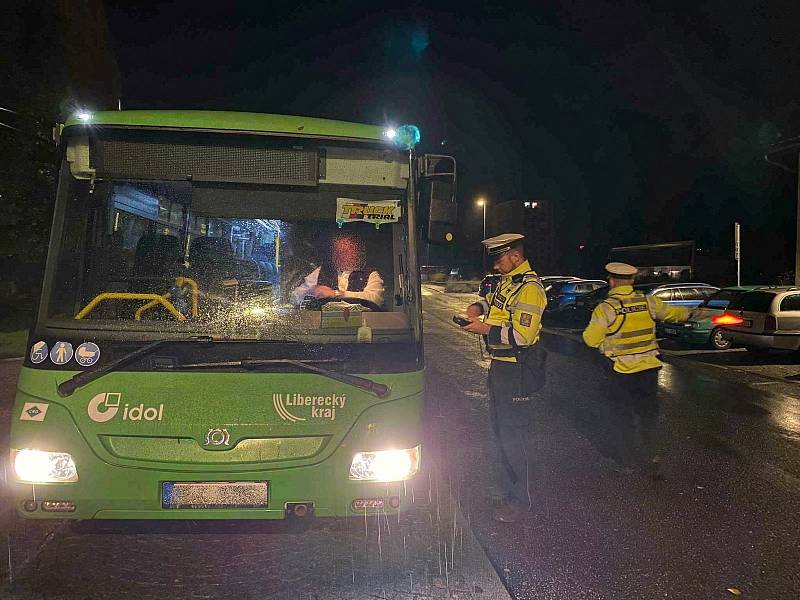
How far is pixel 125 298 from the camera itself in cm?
365

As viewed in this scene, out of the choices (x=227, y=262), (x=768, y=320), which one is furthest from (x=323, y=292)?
(x=768, y=320)

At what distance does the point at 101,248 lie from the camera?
3.79 meters

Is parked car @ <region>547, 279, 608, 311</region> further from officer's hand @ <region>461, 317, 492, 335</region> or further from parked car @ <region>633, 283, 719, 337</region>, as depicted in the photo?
officer's hand @ <region>461, 317, 492, 335</region>

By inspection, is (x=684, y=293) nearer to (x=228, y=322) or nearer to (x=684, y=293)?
(x=684, y=293)

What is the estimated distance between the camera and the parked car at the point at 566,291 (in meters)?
24.5

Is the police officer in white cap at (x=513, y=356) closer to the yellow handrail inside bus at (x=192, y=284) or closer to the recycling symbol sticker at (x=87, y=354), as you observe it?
the yellow handrail inside bus at (x=192, y=284)

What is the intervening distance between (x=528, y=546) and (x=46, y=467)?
281 cm

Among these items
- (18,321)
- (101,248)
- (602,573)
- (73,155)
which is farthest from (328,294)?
(18,321)

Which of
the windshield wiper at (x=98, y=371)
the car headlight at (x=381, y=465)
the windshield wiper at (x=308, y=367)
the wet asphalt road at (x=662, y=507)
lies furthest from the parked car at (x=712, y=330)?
the windshield wiper at (x=98, y=371)

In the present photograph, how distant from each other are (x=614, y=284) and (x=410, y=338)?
93.0 inches

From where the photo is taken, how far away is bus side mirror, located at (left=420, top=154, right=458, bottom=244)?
4.06m

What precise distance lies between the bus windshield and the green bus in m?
0.01

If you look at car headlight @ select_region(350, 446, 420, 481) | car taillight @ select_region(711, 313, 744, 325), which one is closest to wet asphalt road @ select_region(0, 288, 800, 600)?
car headlight @ select_region(350, 446, 420, 481)

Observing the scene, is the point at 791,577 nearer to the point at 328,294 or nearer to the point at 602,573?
the point at 602,573
